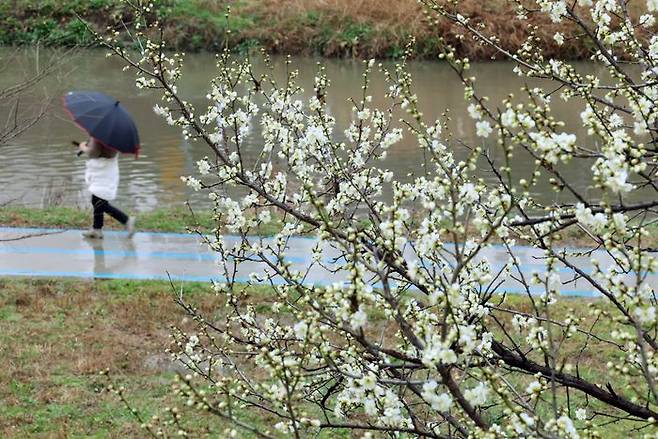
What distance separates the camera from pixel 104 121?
8.05m

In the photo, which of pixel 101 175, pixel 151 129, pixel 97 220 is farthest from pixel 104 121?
pixel 151 129

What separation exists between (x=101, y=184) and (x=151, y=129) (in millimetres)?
7042

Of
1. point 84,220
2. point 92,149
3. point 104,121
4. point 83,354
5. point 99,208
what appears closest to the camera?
point 83,354

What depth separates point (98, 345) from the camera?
610 cm

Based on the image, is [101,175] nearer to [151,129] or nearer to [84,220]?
[84,220]

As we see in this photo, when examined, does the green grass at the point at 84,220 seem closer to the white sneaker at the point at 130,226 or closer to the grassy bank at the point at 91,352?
the white sneaker at the point at 130,226

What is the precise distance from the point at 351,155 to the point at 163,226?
496 cm

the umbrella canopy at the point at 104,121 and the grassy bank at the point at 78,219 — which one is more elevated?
the umbrella canopy at the point at 104,121

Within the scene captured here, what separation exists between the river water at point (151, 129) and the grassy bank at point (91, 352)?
5.24 ft

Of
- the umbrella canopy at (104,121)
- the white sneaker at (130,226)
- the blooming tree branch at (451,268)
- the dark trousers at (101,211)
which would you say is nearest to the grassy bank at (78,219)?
the white sneaker at (130,226)

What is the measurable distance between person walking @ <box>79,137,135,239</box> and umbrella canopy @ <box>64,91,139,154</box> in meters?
0.21

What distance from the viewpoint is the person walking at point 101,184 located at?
27.1ft

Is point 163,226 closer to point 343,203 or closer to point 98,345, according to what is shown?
point 98,345

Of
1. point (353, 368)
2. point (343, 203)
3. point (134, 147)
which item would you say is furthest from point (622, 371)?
point (134, 147)
